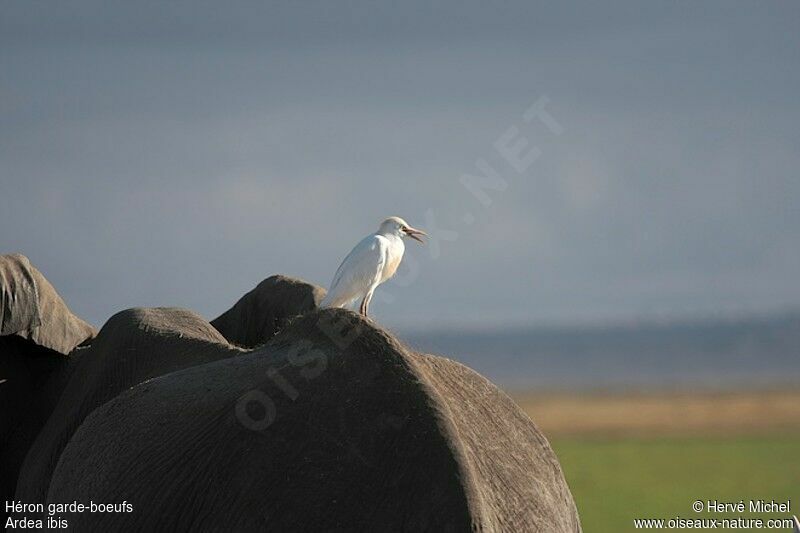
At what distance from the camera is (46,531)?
7.97m

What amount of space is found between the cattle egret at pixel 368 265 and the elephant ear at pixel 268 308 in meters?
0.16

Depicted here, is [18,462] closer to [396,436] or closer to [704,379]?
[396,436]

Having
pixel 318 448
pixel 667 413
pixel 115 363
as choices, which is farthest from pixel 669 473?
pixel 318 448

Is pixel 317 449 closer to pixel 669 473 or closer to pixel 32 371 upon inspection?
pixel 32 371

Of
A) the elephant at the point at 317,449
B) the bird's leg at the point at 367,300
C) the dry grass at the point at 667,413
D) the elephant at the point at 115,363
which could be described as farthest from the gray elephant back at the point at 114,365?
the dry grass at the point at 667,413

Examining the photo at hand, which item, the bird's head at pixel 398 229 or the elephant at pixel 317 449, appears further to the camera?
the bird's head at pixel 398 229

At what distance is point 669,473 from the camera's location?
51.6 meters

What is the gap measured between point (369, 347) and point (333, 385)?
8.8 inches

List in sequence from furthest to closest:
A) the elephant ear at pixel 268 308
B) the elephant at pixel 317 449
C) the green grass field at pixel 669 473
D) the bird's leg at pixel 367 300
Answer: the green grass field at pixel 669 473 < the bird's leg at pixel 367 300 < the elephant ear at pixel 268 308 < the elephant at pixel 317 449

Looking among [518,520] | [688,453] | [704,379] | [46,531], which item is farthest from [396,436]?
[704,379]

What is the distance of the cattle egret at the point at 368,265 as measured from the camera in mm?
10992

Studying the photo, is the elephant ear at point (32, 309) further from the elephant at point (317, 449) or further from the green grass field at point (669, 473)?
the green grass field at point (669, 473)

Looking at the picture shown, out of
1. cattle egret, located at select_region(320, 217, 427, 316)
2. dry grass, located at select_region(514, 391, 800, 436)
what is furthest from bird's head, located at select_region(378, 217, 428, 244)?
dry grass, located at select_region(514, 391, 800, 436)

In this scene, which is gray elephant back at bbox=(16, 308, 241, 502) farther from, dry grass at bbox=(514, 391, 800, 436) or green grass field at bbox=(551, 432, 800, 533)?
dry grass at bbox=(514, 391, 800, 436)
